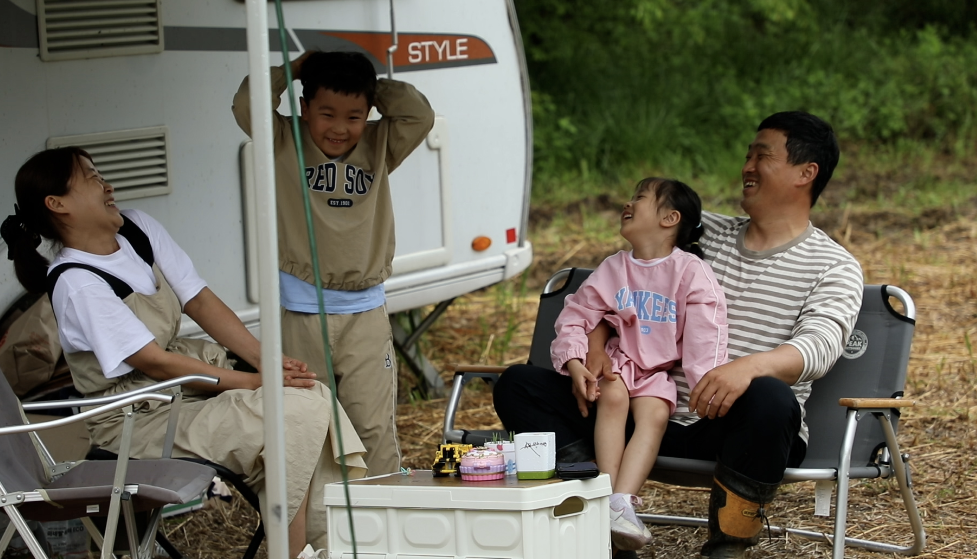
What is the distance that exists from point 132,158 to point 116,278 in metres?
0.77

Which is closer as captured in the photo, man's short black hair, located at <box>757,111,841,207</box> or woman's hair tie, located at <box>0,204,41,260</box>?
woman's hair tie, located at <box>0,204,41,260</box>

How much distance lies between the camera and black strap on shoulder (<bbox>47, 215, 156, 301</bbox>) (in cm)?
314

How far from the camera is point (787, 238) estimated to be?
3.51 metres

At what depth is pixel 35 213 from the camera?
10.4 feet

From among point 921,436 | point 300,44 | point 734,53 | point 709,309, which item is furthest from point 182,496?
point 734,53

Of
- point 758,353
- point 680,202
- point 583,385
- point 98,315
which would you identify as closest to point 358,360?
point 583,385

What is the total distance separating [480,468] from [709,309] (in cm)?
93

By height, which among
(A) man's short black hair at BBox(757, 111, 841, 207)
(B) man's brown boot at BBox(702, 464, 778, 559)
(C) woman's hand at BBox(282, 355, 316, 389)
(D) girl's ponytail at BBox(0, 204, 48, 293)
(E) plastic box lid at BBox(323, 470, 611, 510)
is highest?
(A) man's short black hair at BBox(757, 111, 841, 207)

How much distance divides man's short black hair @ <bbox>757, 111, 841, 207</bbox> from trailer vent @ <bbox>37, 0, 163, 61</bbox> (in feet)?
6.64

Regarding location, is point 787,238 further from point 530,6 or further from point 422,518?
point 530,6

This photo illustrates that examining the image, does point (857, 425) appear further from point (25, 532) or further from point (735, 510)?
point (25, 532)

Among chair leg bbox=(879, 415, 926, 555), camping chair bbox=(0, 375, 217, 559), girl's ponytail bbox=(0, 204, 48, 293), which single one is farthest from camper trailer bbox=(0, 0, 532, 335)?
chair leg bbox=(879, 415, 926, 555)

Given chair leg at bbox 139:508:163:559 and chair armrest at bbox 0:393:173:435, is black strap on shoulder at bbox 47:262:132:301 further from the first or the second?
chair leg at bbox 139:508:163:559

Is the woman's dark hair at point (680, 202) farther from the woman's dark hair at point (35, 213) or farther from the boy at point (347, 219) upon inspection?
the woman's dark hair at point (35, 213)
